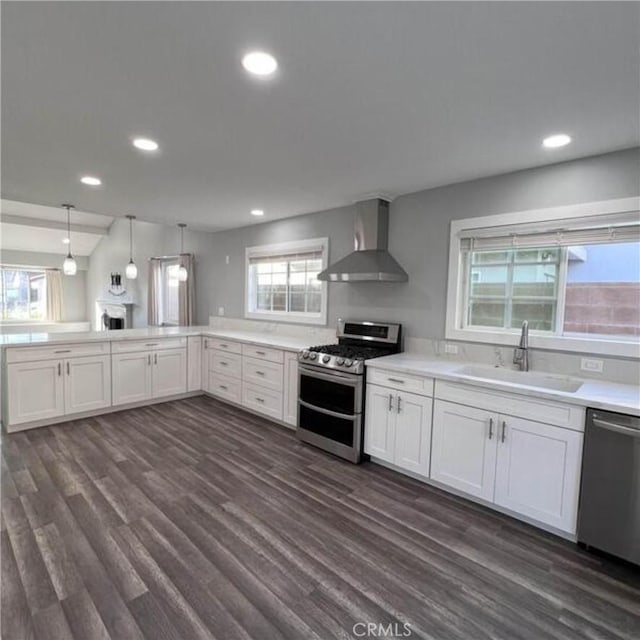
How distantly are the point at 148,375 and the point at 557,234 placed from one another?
175 inches

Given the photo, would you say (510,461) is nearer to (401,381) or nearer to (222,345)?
(401,381)

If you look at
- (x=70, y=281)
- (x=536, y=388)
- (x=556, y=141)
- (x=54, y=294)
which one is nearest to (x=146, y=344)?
(x=536, y=388)

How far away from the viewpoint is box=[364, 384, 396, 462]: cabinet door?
293cm

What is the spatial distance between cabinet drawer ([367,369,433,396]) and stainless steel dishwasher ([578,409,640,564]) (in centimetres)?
99

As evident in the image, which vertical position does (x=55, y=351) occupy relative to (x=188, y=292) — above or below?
below

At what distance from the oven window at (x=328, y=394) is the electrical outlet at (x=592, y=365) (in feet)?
5.51

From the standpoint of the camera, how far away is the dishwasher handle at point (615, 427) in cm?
188

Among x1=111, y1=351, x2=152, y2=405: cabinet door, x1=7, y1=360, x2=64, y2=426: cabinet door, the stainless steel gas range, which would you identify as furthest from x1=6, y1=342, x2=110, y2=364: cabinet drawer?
the stainless steel gas range

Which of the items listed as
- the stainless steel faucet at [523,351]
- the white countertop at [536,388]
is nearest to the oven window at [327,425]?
the white countertop at [536,388]

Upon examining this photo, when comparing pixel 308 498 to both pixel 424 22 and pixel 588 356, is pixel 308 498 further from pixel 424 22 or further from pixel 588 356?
pixel 424 22

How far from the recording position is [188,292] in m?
5.97

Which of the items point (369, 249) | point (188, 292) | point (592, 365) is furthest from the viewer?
point (188, 292)

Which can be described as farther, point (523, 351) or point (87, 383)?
point (87, 383)

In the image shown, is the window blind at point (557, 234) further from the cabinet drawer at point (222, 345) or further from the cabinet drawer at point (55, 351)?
the cabinet drawer at point (55, 351)
